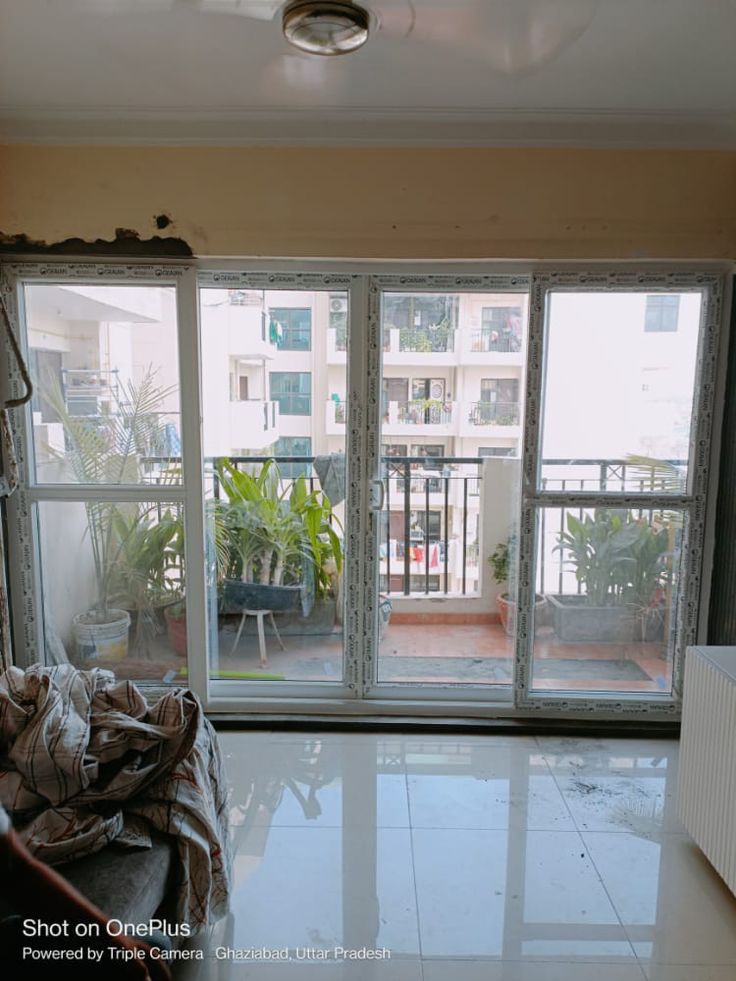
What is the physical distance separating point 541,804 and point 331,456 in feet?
5.40

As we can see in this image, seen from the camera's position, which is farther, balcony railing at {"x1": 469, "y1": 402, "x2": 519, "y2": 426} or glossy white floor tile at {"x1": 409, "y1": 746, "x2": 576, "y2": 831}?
balcony railing at {"x1": 469, "y1": 402, "x2": 519, "y2": 426}

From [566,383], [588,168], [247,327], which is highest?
[588,168]

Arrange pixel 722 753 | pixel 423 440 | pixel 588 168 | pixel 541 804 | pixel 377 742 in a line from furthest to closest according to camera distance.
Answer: pixel 423 440 → pixel 377 742 → pixel 588 168 → pixel 541 804 → pixel 722 753

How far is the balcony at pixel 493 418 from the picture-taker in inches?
119

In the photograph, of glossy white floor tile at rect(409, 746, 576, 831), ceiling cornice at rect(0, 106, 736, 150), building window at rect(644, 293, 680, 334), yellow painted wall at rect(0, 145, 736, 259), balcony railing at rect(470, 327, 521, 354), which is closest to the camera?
glossy white floor tile at rect(409, 746, 576, 831)

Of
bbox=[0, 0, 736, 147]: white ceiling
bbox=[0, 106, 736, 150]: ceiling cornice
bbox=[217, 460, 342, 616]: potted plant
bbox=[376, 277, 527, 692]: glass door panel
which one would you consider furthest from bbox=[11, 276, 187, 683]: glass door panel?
bbox=[376, 277, 527, 692]: glass door panel

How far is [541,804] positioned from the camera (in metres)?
2.45

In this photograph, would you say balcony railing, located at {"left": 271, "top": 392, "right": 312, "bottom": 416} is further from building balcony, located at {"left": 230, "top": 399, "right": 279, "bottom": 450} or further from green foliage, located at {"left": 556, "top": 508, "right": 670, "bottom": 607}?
green foliage, located at {"left": 556, "top": 508, "right": 670, "bottom": 607}

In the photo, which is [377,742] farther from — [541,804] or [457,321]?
[457,321]

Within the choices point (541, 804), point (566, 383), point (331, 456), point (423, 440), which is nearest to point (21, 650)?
point (331, 456)

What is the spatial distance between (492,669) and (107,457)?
208cm

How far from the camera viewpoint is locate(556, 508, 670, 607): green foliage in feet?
9.86

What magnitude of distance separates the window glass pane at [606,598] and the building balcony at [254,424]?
128 cm

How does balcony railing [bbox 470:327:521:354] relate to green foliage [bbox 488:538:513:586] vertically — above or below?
above
